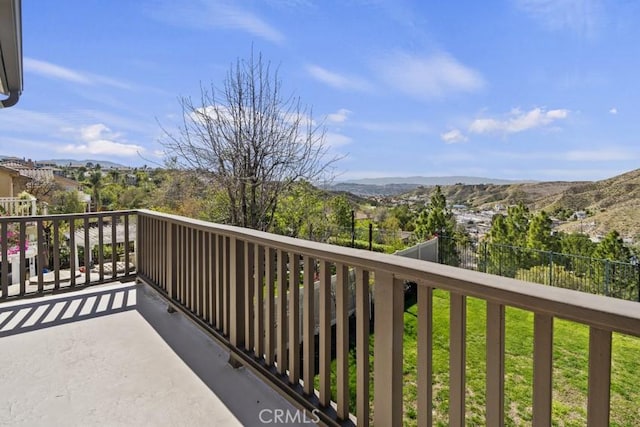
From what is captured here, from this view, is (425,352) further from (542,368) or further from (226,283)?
(226,283)

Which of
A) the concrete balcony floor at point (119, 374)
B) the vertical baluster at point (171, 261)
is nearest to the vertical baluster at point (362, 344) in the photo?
the concrete balcony floor at point (119, 374)

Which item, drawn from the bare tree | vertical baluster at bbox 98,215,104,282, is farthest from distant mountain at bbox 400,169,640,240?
vertical baluster at bbox 98,215,104,282

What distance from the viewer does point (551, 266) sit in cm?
1093

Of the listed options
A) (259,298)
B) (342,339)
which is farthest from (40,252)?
(342,339)

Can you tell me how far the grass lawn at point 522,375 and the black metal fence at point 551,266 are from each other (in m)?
3.68

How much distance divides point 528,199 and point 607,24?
9.34 metres

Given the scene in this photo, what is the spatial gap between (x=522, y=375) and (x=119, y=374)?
458cm

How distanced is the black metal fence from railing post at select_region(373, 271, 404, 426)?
9.44 meters

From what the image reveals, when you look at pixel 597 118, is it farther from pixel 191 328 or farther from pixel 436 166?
pixel 191 328

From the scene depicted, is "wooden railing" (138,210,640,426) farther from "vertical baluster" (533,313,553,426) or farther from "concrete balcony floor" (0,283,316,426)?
"concrete balcony floor" (0,283,316,426)

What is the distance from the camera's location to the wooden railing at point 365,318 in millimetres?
801

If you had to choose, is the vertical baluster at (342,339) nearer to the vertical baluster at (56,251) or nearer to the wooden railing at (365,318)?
the wooden railing at (365,318)

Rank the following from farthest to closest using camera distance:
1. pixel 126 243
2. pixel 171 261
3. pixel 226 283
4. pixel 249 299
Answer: pixel 126 243 < pixel 171 261 < pixel 226 283 < pixel 249 299

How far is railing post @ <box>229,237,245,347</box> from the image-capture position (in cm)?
204
